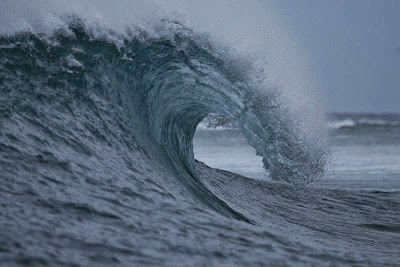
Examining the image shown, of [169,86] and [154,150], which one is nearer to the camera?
[154,150]

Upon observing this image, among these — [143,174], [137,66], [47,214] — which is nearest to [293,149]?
[137,66]

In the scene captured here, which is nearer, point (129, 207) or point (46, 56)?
point (129, 207)

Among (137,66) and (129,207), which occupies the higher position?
(137,66)

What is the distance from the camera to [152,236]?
3316 mm

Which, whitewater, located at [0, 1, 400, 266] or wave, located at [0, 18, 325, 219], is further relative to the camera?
wave, located at [0, 18, 325, 219]

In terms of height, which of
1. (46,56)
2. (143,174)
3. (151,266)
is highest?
(46,56)

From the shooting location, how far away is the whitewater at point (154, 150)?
A: 3250mm

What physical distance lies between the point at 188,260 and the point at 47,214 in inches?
24.7

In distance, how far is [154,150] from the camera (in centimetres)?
556

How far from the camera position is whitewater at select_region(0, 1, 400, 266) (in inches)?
128

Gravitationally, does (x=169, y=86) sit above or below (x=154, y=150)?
above

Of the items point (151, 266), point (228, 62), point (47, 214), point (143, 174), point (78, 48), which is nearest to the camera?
point (151, 266)

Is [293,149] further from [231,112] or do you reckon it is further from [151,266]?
[151,266]

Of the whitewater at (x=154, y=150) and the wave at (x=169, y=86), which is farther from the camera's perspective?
the wave at (x=169, y=86)
